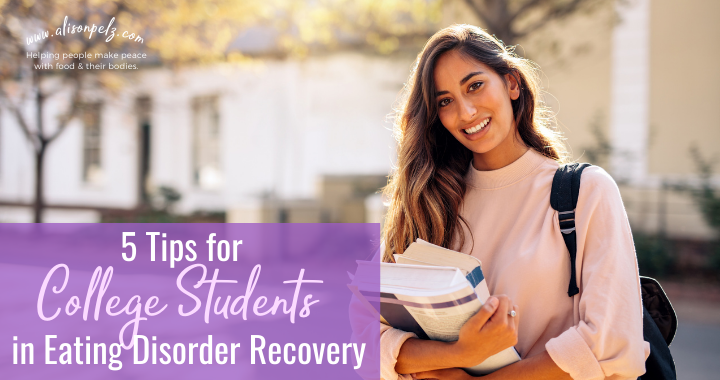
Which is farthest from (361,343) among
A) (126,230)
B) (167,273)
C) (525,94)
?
(126,230)

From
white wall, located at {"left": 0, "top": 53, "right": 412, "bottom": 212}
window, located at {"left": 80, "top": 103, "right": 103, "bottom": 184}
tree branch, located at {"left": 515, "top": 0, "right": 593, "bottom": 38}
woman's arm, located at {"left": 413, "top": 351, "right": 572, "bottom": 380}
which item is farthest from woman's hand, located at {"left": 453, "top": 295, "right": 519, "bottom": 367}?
window, located at {"left": 80, "top": 103, "right": 103, "bottom": 184}

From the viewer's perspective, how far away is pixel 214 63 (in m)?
11.2

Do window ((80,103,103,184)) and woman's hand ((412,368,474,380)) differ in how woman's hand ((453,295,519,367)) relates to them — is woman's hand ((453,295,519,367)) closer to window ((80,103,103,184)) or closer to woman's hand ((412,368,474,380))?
woman's hand ((412,368,474,380))

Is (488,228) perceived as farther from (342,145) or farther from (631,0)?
(342,145)

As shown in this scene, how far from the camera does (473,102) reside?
5.91 feet

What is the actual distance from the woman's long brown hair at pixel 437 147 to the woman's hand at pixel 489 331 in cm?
40

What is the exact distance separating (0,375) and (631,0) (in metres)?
9.59

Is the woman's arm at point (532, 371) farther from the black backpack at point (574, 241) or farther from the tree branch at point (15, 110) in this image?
the tree branch at point (15, 110)

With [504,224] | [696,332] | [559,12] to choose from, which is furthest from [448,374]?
[559,12]

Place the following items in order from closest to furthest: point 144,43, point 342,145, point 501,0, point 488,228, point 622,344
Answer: point 622,344, point 488,228, point 501,0, point 144,43, point 342,145

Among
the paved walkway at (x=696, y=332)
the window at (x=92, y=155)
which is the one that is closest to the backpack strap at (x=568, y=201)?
the paved walkway at (x=696, y=332)

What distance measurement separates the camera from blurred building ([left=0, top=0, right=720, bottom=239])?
924 centimetres

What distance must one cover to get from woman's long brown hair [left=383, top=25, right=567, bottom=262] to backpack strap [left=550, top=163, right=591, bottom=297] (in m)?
0.23

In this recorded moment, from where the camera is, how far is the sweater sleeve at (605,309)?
1.50 m
